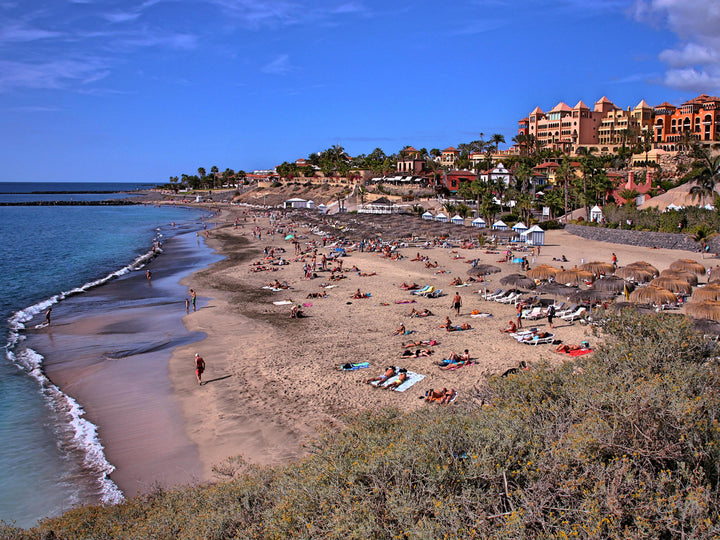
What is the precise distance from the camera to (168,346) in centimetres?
1827

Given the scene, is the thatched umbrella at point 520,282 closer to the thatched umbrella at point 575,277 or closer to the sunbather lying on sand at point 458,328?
the thatched umbrella at point 575,277

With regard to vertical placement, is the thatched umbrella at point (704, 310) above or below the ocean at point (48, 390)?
above

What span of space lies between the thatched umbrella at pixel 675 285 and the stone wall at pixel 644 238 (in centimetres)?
1347

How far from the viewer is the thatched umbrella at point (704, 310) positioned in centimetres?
1521

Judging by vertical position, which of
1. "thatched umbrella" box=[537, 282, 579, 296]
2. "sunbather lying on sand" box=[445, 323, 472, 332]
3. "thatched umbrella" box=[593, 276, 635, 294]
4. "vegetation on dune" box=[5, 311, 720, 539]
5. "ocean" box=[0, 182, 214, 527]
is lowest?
"ocean" box=[0, 182, 214, 527]

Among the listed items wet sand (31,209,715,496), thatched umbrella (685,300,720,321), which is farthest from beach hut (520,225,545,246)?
thatched umbrella (685,300,720,321)

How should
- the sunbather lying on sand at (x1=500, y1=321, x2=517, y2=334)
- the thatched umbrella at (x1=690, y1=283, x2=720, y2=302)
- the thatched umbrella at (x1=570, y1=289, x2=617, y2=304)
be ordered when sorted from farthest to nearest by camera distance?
1. the thatched umbrella at (x1=570, y1=289, x2=617, y2=304)
2. the thatched umbrella at (x1=690, y1=283, x2=720, y2=302)
3. the sunbather lying on sand at (x1=500, y1=321, x2=517, y2=334)

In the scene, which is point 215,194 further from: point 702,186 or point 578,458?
point 578,458

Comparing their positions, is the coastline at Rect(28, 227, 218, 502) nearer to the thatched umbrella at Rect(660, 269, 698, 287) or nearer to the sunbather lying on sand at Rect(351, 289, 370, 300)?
the sunbather lying on sand at Rect(351, 289, 370, 300)

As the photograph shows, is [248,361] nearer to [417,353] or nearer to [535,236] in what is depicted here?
[417,353]

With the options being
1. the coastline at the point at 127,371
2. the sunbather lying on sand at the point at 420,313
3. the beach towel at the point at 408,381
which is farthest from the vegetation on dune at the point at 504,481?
the sunbather lying on sand at the point at 420,313

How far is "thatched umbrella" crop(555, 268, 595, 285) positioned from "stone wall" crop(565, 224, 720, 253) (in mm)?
13646

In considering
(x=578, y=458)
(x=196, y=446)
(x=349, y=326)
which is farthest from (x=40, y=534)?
(x=349, y=326)

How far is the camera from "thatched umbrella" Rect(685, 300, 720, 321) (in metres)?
15.2
